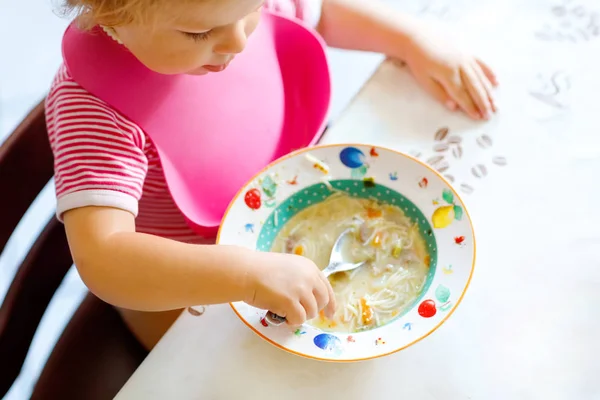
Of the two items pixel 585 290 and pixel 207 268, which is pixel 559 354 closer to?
pixel 585 290

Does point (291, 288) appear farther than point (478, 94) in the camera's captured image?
No

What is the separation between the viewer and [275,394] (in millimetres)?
562

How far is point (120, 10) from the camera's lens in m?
0.53

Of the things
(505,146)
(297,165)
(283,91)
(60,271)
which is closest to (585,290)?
(505,146)

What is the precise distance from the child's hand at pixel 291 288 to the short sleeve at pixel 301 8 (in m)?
0.38

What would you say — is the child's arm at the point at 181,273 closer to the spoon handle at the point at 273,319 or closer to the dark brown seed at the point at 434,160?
the spoon handle at the point at 273,319

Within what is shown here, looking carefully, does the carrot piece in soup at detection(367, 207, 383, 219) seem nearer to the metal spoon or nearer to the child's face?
the metal spoon

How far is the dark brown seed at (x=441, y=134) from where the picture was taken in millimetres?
728

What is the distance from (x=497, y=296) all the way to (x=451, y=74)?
29 centimetres

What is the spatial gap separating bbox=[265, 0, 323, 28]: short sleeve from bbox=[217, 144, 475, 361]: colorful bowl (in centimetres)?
25

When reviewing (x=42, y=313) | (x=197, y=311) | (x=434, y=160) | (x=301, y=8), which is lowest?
(x=42, y=313)

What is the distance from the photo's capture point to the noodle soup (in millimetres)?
600

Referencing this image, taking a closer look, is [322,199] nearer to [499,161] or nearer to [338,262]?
[338,262]

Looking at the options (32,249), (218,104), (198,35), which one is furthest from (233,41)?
(32,249)
